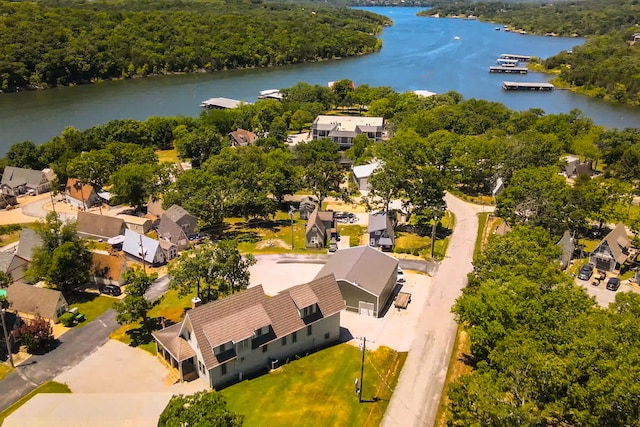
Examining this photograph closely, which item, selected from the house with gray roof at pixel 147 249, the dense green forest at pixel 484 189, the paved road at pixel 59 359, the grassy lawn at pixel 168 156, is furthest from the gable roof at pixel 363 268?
the grassy lawn at pixel 168 156

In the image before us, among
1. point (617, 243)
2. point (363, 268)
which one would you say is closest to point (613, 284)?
point (617, 243)

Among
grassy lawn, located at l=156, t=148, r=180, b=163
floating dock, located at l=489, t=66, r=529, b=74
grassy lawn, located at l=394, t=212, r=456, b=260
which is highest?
floating dock, located at l=489, t=66, r=529, b=74

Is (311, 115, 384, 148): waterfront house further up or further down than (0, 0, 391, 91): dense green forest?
further down

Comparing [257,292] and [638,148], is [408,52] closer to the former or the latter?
[638,148]

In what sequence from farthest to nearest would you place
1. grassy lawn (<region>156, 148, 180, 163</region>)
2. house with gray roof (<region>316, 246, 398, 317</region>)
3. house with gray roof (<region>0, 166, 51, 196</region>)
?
grassy lawn (<region>156, 148, 180, 163</region>) < house with gray roof (<region>0, 166, 51, 196</region>) < house with gray roof (<region>316, 246, 398, 317</region>)

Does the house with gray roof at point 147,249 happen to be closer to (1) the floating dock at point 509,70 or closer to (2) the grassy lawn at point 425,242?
(2) the grassy lawn at point 425,242

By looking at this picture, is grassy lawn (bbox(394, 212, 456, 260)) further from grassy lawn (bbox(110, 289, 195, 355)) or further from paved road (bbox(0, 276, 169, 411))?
paved road (bbox(0, 276, 169, 411))

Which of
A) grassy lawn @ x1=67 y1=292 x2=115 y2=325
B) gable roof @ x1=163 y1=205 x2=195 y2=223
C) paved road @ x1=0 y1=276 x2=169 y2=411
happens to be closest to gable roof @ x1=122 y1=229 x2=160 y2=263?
gable roof @ x1=163 y1=205 x2=195 y2=223
